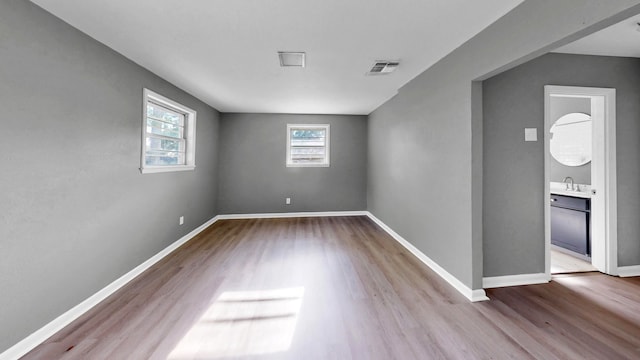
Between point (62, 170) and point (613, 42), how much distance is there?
489cm

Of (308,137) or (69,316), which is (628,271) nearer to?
(308,137)

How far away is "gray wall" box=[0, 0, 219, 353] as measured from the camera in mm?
1470

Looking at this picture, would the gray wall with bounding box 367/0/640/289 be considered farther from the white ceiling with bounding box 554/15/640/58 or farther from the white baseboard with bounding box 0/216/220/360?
the white baseboard with bounding box 0/216/220/360

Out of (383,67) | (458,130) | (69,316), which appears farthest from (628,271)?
(69,316)

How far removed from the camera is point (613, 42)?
7.25ft

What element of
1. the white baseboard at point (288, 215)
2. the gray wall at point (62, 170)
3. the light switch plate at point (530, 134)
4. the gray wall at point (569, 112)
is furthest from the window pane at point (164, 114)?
the gray wall at point (569, 112)

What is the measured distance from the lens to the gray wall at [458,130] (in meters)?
1.39

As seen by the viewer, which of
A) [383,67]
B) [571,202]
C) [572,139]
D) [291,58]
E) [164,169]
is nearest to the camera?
[291,58]

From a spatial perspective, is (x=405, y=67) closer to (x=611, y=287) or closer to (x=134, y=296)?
(x=611, y=287)

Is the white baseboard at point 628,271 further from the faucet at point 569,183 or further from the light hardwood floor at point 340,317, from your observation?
the faucet at point 569,183

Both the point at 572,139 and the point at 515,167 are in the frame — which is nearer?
the point at 515,167

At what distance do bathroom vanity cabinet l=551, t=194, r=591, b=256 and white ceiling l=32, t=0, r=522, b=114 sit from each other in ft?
8.10

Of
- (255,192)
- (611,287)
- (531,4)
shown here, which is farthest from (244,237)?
(611,287)

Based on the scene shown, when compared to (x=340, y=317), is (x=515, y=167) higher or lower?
higher
